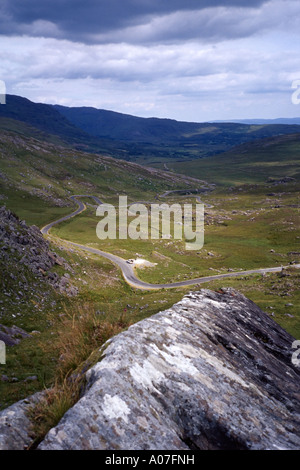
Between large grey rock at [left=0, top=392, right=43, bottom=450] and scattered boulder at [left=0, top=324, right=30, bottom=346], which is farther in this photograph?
scattered boulder at [left=0, top=324, right=30, bottom=346]

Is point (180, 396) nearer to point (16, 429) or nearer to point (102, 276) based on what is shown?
point (16, 429)

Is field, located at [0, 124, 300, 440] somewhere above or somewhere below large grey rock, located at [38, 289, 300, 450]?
below

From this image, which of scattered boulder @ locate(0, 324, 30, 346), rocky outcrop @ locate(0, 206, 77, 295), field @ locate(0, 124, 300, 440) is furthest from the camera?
rocky outcrop @ locate(0, 206, 77, 295)

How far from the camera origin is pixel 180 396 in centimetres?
996

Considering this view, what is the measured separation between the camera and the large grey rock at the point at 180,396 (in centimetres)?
830

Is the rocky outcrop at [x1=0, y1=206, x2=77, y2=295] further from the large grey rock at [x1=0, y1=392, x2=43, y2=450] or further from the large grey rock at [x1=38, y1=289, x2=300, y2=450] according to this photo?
the large grey rock at [x1=38, y1=289, x2=300, y2=450]

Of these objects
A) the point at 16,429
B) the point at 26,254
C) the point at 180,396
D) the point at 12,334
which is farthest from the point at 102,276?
the point at 16,429

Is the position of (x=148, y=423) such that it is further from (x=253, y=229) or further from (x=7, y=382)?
(x=253, y=229)

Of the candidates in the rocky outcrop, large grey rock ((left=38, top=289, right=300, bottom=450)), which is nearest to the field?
large grey rock ((left=38, top=289, right=300, bottom=450))

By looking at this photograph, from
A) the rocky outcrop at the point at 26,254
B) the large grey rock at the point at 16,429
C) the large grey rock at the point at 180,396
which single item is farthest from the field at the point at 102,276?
the rocky outcrop at the point at 26,254

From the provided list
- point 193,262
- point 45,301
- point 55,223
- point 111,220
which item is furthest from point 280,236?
point 45,301

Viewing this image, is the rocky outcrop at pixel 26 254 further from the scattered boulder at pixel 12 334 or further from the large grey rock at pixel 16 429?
the large grey rock at pixel 16 429

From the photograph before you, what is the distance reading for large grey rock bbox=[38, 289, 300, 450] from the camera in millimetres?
8297

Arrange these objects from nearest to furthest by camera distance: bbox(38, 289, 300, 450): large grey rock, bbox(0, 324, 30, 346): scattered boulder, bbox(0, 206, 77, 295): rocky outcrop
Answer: bbox(38, 289, 300, 450): large grey rock → bbox(0, 324, 30, 346): scattered boulder → bbox(0, 206, 77, 295): rocky outcrop
